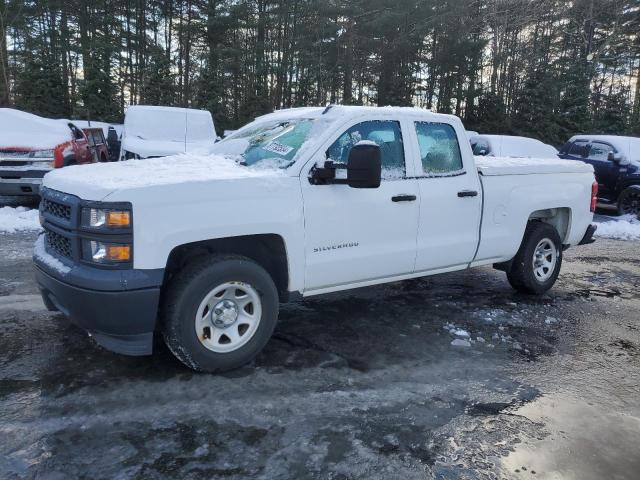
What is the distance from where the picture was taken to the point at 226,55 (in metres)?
32.6

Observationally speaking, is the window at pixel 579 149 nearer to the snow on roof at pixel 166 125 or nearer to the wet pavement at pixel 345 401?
the snow on roof at pixel 166 125

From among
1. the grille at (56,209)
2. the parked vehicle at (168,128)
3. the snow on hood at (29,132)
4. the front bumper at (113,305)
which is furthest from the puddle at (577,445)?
the snow on hood at (29,132)

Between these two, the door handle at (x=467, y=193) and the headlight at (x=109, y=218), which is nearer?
the headlight at (x=109, y=218)

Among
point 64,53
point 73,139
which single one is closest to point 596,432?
point 73,139

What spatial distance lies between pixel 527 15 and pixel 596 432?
28.4 meters

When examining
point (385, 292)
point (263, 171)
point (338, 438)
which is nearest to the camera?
point (338, 438)

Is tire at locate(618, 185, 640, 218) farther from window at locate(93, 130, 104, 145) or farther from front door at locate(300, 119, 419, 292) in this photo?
window at locate(93, 130, 104, 145)

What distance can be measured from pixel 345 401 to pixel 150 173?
208cm

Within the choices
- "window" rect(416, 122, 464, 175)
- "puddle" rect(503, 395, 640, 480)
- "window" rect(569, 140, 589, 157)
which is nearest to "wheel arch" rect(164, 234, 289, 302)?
"window" rect(416, 122, 464, 175)

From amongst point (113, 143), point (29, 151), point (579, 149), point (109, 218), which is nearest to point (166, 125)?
point (113, 143)

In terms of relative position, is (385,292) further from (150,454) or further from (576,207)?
(150,454)

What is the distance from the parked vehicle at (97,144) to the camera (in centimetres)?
1227

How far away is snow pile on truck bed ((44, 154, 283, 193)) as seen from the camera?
11.8ft

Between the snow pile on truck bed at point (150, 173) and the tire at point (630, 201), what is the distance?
11.1 m
